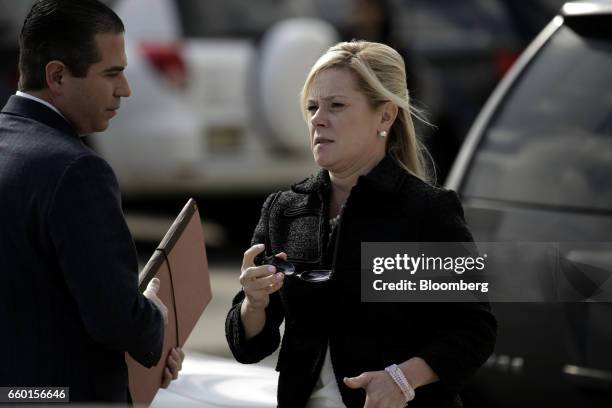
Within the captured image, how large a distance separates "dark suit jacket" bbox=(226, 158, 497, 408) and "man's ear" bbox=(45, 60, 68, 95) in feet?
1.92

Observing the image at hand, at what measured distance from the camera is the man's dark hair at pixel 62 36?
271cm

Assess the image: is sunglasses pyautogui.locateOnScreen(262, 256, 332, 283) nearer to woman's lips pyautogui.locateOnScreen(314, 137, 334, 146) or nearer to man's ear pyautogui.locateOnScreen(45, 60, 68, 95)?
woman's lips pyautogui.locateOnScreen(314, 137, 334, 146)

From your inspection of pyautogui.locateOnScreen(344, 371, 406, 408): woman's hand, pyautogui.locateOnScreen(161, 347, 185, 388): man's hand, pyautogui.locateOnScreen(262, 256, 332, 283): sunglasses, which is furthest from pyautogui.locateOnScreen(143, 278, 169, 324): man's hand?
pyautogui.locateOnScreen(344, 371, 406, 408): woman's hand

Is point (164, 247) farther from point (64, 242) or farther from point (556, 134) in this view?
point (556, 134)

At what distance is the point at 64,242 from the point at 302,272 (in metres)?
0.55

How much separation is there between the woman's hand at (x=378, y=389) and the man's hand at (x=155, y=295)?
375mm

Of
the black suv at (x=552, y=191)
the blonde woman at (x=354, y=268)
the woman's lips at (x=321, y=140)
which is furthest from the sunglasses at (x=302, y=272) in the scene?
the black suv at (x=552, y=191)

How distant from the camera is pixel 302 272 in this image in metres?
2.91

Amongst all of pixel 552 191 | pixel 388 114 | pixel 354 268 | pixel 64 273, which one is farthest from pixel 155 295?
pixel 552 191

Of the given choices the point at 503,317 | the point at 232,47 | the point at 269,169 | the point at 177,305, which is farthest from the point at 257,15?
the point at 177,305

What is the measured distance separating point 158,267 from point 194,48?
647 centimetres

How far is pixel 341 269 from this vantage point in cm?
287

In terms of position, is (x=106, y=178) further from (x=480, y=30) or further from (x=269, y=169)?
(x=480, y=30)

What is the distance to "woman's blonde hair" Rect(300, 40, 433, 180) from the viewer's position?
2922 millimetres
